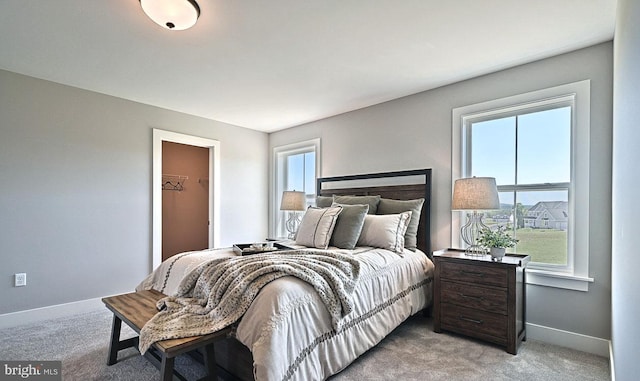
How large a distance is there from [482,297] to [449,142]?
1.59 meters

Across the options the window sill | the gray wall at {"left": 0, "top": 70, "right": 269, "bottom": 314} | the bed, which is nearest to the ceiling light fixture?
the bed

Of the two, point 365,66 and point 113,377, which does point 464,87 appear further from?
point 113,377

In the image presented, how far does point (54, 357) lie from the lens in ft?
7.91

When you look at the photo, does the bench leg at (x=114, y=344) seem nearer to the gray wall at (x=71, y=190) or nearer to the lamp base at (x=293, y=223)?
the gray wall at (x=71, y=190)

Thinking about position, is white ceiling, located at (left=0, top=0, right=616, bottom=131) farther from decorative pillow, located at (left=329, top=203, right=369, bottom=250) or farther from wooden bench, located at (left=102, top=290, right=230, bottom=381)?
wooden bench, located at (left=102, top=290, right=230, bottom=381)

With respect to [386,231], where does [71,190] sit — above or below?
above

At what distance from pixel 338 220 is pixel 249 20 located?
195 centimetres

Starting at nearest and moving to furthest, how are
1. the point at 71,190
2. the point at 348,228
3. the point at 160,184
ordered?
the point at 348,228 → the point at 71,190 → the point at 160,184

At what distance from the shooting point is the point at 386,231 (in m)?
3.03

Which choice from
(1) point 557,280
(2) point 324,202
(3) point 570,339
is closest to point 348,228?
(2) point 324,202

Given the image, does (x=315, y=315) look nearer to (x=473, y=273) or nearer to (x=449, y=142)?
(x=473, y=273)

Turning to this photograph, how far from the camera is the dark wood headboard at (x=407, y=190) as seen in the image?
3.40 m

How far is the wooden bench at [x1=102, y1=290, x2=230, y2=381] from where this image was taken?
5.13 feet

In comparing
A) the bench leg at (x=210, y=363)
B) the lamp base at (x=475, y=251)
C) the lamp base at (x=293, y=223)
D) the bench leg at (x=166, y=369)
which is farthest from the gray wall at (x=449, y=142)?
the bench leg at (x=166, y=369)
